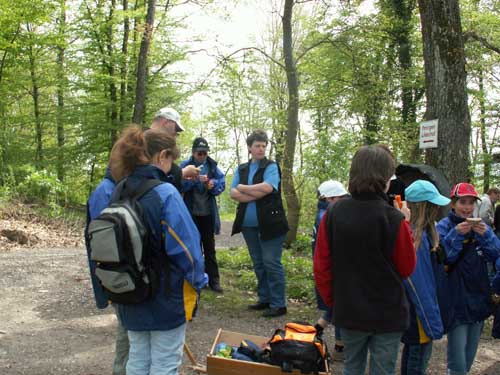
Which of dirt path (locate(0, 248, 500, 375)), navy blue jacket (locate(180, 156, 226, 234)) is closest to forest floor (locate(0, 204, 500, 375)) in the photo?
dirt path (locate(0, 248, 500, 375))

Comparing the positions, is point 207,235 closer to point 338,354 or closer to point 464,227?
point 338,354

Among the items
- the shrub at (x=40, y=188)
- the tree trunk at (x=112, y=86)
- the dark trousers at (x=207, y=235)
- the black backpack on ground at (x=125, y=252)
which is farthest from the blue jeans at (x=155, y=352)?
the tree trunk at (x=112, y=86)

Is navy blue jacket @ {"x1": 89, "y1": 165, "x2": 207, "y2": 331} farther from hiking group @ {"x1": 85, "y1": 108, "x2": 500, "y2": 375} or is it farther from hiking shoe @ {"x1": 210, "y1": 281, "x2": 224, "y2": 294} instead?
hiking shoe @ {"x1": 210, "y1": 281, "x2": 224, "y2": 294}

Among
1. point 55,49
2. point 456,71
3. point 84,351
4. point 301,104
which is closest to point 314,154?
point 301,104

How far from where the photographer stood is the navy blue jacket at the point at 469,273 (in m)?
3.35

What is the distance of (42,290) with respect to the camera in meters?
6.47

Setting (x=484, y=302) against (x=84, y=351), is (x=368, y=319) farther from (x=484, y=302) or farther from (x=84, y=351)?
(x=84, y=351)

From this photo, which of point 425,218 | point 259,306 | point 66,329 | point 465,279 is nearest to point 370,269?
point 425,218

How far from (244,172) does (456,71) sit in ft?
9.60

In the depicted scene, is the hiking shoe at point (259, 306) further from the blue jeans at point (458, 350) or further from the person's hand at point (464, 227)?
the person's hand at point (464, 227)

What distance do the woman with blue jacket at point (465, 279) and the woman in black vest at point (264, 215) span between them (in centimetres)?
225

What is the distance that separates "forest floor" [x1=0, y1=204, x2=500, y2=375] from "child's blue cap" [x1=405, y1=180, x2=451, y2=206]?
1.81 metres

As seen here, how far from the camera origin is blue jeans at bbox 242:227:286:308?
5.39m

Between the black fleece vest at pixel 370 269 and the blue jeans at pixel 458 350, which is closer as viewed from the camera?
the black fleece vest at pixel 370 269
